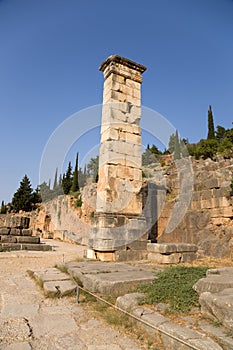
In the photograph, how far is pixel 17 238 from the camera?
1232 cm

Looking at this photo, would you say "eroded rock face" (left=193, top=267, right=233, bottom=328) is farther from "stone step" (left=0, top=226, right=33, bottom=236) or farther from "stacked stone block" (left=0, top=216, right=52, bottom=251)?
"stone step" (left=0, top=226, right=33, bottom=236)

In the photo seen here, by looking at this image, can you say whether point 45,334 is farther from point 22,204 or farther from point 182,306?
point 22,204

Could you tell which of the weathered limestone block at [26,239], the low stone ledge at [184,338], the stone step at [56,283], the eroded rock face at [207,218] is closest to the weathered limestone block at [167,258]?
the eroded rock face at [207,218]

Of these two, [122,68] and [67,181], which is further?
[67,181]

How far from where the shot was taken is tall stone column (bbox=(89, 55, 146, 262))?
6.44 metres

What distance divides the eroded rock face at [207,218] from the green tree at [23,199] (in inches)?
1320

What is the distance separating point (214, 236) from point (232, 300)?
5.52m

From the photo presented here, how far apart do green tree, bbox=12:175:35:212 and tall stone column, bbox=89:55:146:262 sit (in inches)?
1352

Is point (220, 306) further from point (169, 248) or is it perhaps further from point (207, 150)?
point (207, 150)

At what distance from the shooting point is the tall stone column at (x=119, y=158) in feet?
21.1

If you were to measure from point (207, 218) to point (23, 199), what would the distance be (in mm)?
35369

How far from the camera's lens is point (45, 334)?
2.47 meters

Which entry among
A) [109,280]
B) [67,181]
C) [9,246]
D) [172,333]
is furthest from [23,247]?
[67,181]

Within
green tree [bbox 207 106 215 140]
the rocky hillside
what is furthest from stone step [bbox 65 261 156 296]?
green tree [bbox 207 106 215 140]
